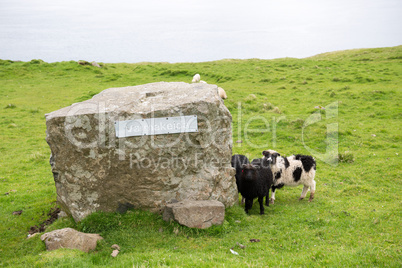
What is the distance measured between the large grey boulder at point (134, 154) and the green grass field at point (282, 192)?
0.68 m

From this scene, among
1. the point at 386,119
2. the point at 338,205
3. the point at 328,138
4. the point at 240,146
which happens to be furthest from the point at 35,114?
the point at 386,119

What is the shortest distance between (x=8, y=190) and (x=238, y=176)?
9.89 meters

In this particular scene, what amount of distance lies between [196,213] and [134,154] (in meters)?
2.52

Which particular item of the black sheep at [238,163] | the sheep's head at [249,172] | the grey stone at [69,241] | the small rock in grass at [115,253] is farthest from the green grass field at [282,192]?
the black sheep at [238,163]

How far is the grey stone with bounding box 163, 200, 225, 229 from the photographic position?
9.13m

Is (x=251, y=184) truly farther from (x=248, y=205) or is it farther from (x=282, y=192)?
(x=282, y=192)

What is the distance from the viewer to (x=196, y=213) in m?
9.21

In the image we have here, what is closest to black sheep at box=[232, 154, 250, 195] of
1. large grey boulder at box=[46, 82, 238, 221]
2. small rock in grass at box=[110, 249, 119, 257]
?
large grey boulder at box=[46, 82, 238, 221]

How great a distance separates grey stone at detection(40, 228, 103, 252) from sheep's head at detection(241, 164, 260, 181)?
5.08 meters

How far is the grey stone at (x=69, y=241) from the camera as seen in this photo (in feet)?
26.5

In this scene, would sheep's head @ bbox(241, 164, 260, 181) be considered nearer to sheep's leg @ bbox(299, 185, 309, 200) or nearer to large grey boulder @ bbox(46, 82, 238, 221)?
large grey boulder @ bbox(46, 82, 238, 221)

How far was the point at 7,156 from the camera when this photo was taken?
1803cm

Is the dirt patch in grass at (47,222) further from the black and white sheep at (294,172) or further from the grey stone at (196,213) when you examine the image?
the black and white sheep at (294,172)

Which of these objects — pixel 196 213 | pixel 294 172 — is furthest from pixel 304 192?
pixel 196 213
